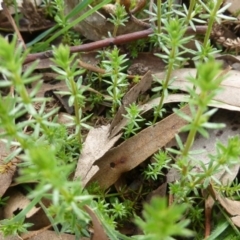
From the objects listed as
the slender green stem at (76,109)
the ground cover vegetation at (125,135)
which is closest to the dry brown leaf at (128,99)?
the ground cover vegetation at (125,135)

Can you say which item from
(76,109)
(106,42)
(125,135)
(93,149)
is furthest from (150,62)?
(76,109)

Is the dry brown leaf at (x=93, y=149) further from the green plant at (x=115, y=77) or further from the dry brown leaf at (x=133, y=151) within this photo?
the green plant at (x=115, y=77)

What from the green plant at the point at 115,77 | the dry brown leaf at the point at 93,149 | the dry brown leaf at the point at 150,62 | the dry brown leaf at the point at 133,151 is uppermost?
the green plant at the point at 115,77

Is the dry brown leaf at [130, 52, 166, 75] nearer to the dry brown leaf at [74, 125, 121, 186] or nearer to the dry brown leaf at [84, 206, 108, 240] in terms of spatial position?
the dry brown leaf at [74, 125, 121, 186]

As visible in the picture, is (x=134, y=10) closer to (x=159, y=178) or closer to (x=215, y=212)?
(x=159, y=178)

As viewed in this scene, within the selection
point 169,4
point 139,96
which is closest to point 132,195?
point 139,96

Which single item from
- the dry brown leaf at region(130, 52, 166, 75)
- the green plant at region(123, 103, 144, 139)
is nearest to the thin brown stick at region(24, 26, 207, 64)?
the dry brown leaf at region(130, 52, 166, 75)
